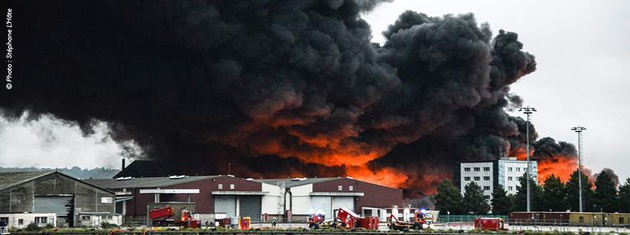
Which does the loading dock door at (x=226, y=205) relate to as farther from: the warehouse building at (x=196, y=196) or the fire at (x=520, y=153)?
the fire at (x=520, y=153)

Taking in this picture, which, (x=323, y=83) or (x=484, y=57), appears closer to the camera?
(x=323, y=83)

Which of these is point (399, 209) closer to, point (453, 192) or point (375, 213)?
point (375, 213)

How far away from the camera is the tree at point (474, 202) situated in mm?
122938

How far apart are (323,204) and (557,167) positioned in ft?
183

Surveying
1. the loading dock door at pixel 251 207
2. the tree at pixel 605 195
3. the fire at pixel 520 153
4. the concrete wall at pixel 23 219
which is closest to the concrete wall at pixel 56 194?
the concrete wall at pixel 23 219

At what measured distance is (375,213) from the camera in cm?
11338

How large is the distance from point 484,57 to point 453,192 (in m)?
23.4

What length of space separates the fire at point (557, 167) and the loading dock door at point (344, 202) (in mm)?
48215

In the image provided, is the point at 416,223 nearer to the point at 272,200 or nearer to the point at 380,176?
the point at 272,200

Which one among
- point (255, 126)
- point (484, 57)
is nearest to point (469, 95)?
point (484, 57)

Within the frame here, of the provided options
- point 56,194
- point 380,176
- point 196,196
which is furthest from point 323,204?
point 56,194

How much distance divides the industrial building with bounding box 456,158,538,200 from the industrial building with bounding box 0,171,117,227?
6479 centimetres

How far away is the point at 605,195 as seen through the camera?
115 meters

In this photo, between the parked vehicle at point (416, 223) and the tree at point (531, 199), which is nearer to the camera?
the parked vehicle at point (416, 223)
